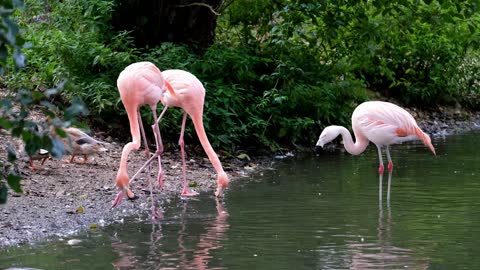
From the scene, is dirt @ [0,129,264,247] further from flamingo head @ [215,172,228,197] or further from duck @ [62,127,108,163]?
flamingo head @ [215,172,228,197]

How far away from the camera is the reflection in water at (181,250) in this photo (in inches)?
219

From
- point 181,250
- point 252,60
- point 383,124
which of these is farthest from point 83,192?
point 252,60

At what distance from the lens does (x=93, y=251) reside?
19.5 ft

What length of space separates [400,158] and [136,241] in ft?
18.6

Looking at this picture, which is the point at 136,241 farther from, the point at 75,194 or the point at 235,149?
the point at 235,149

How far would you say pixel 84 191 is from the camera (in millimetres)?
8062

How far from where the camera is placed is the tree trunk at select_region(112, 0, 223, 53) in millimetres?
11461

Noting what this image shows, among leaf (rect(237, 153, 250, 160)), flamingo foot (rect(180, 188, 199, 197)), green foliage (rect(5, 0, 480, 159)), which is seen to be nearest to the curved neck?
flamingo foot (rect(180, 188, 199, 197))

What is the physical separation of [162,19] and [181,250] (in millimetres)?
6038

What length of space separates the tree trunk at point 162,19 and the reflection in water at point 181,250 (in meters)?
4.98

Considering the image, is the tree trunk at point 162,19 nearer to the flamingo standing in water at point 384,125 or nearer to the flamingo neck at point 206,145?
the flamingo neck at point 206,145

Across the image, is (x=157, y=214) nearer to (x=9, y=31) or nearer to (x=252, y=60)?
(x=252, y=60)

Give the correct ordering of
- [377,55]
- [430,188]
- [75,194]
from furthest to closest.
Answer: [377,55], [430,188], [75,194]

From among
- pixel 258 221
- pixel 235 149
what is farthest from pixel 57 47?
pixel 258 221
